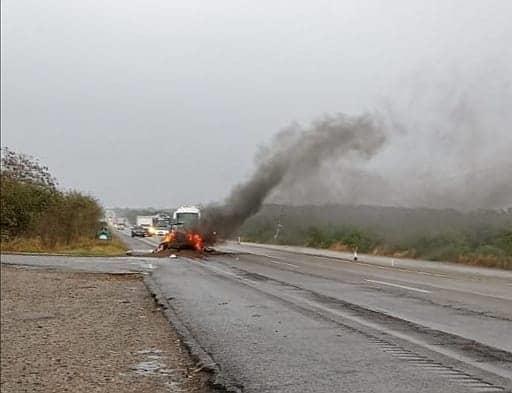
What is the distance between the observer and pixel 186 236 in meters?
43.0

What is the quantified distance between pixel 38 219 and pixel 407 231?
2269 cm

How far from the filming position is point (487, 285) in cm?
2122

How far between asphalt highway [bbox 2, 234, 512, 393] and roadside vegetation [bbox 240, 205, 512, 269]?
12770 mm

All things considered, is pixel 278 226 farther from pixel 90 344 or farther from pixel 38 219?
pixel 90 344

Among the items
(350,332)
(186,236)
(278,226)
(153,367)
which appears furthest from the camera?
(278,226)

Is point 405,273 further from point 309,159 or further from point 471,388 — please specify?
point 471,388

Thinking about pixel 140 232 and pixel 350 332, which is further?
pixel 140 232

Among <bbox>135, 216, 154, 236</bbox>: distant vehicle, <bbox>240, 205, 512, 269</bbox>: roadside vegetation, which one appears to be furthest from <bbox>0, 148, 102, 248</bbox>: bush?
<bbox>135, 216, 154, 236</bbox>: distant vehicle

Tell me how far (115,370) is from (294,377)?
2.65 meters

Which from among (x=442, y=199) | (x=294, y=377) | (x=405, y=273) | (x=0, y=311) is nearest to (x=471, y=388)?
(x=294, y=377)

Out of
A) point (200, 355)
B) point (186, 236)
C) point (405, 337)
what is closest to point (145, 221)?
point (186, 236)

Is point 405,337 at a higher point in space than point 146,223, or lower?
lower

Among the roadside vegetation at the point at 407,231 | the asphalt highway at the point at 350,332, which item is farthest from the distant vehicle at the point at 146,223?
the asphalt highway at the point at 350,332

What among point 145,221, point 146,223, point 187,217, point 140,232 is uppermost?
point 145,221
